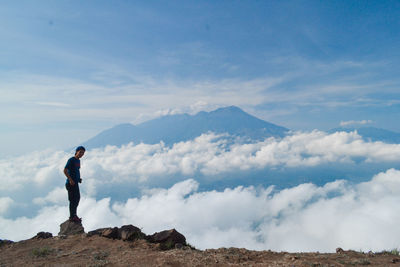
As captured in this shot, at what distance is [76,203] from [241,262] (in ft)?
26.3

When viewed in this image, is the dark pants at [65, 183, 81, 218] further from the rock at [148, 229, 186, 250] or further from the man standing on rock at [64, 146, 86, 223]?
the rock at [148, 229, 186, 250]

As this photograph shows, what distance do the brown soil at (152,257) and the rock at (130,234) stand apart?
0.26 meters

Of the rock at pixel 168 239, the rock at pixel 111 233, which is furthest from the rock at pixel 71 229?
the rock at pixel 168 239

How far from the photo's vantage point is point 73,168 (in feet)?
32.6

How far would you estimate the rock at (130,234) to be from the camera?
795 centimetres

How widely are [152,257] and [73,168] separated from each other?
6028 millimetres

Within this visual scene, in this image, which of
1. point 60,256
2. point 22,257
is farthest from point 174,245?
point 22,257

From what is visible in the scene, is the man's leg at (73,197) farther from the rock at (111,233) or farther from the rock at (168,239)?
the rock at (168,239)

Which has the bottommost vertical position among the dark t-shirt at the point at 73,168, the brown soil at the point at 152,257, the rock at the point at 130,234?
the brown soil at the point at 152,257

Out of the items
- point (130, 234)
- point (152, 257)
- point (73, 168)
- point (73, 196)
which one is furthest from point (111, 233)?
point (73, 168)

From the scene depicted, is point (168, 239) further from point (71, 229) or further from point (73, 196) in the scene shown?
point (73, 196)

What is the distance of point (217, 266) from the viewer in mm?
5570

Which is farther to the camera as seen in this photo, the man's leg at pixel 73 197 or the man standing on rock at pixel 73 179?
the man's leg at pixel 73 197

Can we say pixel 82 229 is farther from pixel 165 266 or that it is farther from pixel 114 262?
pixel 165 266
